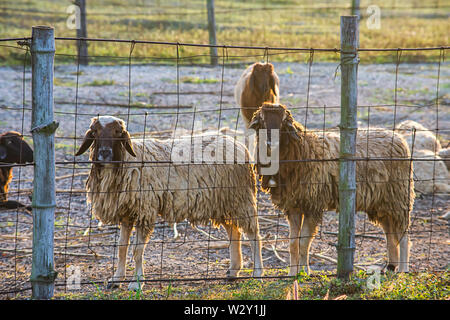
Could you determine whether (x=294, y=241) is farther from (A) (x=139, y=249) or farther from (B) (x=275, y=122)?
(A) (x=139, y=249)

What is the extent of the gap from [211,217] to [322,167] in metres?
1.43

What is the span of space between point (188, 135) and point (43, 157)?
2732mm

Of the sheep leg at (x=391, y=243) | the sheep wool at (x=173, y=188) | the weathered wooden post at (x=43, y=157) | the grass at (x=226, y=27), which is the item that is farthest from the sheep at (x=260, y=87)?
the grass at (x=226, y=27)

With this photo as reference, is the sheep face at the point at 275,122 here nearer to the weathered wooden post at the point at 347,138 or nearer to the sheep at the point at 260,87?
the weathered wooden post at the point at 347,138

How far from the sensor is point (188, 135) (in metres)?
7.54

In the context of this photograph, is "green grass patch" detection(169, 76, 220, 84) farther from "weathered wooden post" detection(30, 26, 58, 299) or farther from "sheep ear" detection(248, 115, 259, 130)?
"weathered wooden post" detection(30, 26, 58, 299)

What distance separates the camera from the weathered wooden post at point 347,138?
565 centimetres

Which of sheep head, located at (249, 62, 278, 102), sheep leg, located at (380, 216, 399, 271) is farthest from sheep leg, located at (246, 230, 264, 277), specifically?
sheep head, located at (249, 62, 278, 102)

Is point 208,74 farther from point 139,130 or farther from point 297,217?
point 297,217

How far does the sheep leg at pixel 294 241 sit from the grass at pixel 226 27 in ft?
49.0

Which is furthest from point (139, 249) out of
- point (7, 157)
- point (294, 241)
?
point (7, 157)

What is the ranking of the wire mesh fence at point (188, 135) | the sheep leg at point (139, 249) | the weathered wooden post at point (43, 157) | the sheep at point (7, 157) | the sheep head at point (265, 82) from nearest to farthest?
the weathered wooden post at point (43, 157) < the sheep leg at point (139, 249) < the wire mesh fence at point (188, 135) < the sheep at point (7, 157) < the sheep head at point (265, 82)

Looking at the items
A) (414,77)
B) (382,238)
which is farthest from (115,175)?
(414,77)

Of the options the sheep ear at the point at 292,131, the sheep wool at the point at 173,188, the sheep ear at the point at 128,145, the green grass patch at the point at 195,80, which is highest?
the green grass patch at the point at 195,80
